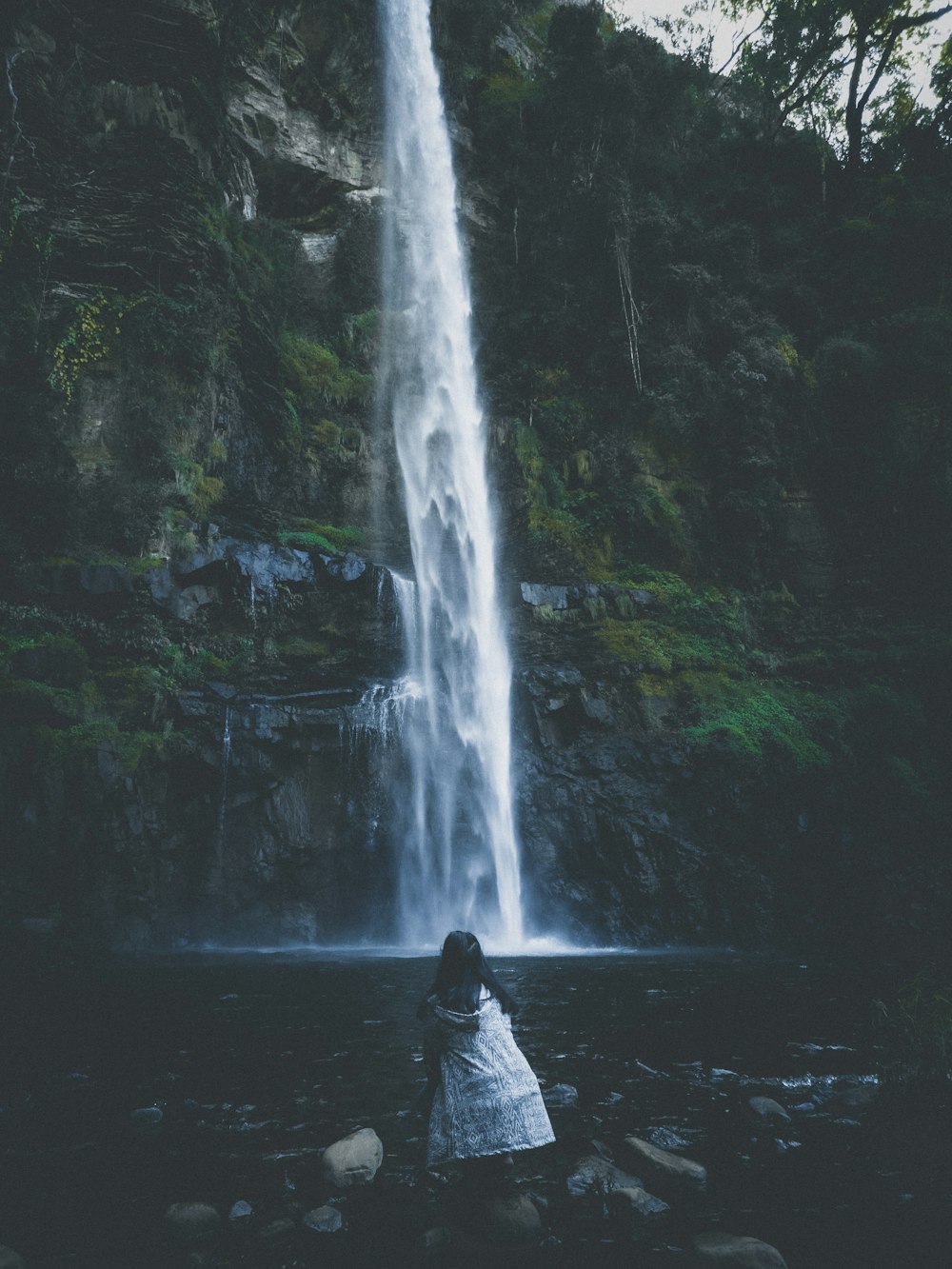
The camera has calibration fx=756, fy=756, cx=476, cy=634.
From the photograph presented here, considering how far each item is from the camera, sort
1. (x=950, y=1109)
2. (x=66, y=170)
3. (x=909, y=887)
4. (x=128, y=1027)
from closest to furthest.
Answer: (x=950, y=1109) → (x=128, y=1027) → (x=909, y=887) → (x=66, y=170)

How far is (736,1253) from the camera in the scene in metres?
3.29

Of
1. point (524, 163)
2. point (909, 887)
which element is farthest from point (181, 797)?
point (524, 163)

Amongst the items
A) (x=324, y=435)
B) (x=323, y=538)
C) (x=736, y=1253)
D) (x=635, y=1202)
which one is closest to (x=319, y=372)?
(x=324, y=435)

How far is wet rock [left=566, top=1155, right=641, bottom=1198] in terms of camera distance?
3992 millimetres

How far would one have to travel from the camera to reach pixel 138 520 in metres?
16.4

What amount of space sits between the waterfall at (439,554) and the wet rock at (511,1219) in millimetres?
11019

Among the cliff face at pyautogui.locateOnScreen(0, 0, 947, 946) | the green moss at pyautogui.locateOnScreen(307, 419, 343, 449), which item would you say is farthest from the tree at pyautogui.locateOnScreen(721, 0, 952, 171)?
the green moss at pyautogui.locateOnScreen(307, 419, 343, 449)

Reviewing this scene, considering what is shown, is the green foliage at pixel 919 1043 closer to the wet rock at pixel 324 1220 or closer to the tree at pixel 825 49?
the wet rock at pixel 324 1220

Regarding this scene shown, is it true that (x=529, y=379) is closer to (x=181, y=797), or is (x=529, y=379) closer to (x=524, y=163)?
(x=524, y=163)

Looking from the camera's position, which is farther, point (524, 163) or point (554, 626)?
point (524, 163)

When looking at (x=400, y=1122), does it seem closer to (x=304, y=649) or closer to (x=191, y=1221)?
(x=191, y=1221)

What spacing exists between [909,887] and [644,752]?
566 cm

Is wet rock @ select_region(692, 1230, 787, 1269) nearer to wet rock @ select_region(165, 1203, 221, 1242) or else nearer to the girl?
the girl

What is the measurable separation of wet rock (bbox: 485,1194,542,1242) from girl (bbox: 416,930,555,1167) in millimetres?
270
